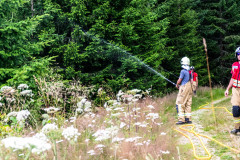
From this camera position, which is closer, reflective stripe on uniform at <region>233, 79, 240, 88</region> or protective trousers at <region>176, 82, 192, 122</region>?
reflective stripe on uniform at <region>233, 79, 240, 88</region>

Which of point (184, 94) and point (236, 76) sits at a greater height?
point (236, 76)

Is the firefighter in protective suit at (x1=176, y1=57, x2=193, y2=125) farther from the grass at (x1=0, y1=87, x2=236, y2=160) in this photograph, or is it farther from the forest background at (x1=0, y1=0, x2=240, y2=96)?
the forest background at (x1=0, y1=0, x2=240, y2=96)

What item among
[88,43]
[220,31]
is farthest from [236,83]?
[220,31]

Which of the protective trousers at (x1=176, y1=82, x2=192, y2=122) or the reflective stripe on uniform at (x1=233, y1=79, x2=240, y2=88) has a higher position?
the reflective stripe on uniform at (x1=233, y1=79, x2=240, y2=88)

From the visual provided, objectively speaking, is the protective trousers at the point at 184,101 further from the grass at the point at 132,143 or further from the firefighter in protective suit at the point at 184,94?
the grass at the point at 132,143

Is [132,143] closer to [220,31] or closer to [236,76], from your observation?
[236,76]

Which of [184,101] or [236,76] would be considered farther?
[184,101]

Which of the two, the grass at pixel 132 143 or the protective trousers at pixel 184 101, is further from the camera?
the protective trousers at pixel 184 101

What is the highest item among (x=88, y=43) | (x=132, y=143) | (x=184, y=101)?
(x=88, y=43)

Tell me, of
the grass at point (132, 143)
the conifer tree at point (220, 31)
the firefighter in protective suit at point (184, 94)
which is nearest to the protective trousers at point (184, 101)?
the firefighter in protective suit at point (184, 94)

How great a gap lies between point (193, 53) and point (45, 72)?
44.6ft

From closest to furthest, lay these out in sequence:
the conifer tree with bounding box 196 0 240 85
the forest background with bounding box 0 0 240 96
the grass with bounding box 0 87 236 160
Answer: the grass with bounding box 0 87 236 160, the forest background with bounding box 0 0 240 96, the conifer tree with bounding box 196 0 240 85

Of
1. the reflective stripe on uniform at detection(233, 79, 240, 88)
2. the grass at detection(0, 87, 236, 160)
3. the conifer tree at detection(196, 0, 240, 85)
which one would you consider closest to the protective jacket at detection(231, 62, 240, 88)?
the reflective stripe on uniform at detection(233, 79, 240, 88)

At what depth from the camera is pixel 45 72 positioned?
740 centimetres
